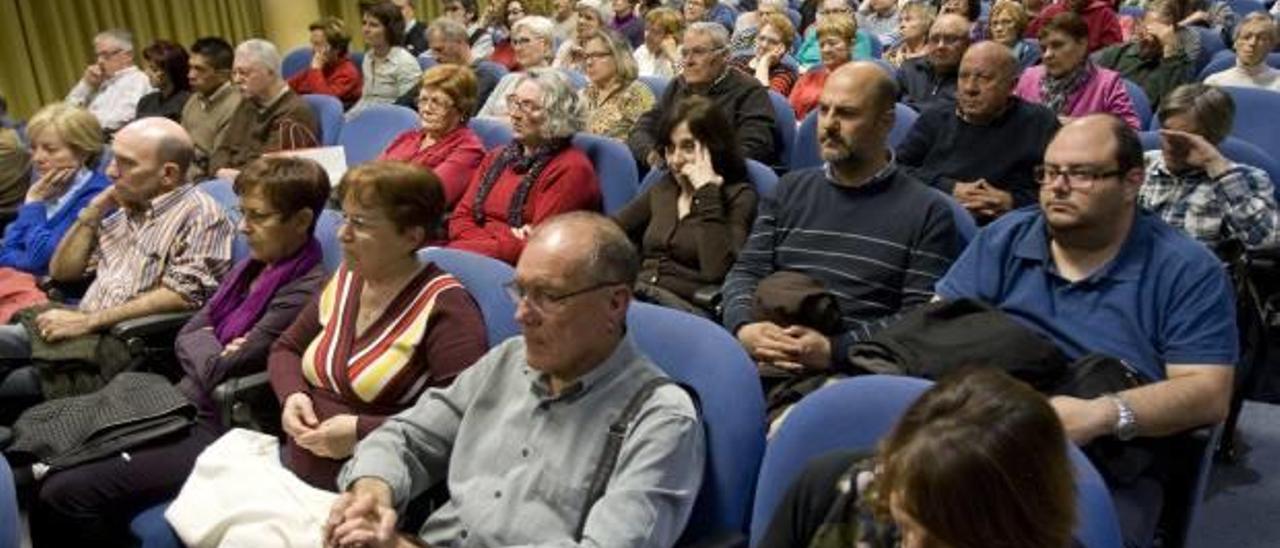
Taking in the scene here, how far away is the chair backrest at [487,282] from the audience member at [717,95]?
1.62m

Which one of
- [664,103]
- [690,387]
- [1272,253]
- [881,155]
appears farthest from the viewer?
[664,103]

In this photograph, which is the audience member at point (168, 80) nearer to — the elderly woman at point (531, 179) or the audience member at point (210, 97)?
the audience member at point (210, 97)

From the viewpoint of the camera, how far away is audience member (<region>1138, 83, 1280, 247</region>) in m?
2.88

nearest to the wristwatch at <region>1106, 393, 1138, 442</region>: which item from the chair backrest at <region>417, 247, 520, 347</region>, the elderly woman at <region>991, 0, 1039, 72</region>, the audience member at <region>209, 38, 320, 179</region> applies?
the chair backrest at <region>417, 247, 520, 347</region>

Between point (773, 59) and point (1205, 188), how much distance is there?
9.09ft

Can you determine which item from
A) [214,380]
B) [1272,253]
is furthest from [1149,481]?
[214,380]

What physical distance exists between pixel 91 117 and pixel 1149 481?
3324 millimetres

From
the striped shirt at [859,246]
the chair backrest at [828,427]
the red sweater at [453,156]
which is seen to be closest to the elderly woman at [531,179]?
the red sweater at [453,156]

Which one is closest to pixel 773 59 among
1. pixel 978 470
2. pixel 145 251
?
pixel 145 251

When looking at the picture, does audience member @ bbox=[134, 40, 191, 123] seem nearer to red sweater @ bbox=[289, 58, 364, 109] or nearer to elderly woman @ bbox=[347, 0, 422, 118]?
red sweater @ bbox=[289, 58, 364, 109]

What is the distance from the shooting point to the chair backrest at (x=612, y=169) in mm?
3555

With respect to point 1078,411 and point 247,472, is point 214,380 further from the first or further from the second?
point 1078,411

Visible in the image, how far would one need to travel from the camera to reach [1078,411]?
1.85 m

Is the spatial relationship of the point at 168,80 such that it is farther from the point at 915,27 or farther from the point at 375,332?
the point at 375,332
